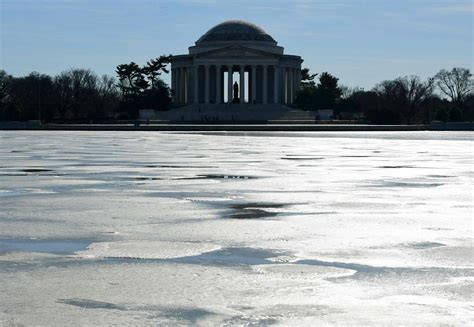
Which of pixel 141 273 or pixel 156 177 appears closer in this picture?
pixel 141 273

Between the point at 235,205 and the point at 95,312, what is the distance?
9625mm

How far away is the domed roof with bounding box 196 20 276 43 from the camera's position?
159000 mm

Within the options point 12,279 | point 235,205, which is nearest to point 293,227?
point 235,205

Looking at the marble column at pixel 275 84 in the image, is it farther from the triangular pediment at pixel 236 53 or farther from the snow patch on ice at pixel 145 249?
the snow patch on ice at pixel 145 249

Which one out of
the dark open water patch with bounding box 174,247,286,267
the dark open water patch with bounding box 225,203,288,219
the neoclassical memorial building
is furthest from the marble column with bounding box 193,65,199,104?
the dark open water patch with bounding box 174,247,286,267

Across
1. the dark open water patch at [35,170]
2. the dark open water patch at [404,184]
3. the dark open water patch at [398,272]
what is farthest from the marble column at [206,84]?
the dark open water patch at [398,272]

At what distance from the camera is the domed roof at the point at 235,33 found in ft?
522

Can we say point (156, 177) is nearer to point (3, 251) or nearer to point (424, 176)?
point (424, 176)

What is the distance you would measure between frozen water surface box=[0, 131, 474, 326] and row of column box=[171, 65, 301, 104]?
132524 mm

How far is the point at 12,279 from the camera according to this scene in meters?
10.3

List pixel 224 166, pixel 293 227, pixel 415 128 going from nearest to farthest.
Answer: pixel 293 227 → pixel 224 166 → pixel 415 128

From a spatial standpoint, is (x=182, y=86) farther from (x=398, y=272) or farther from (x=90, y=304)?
(x=90, y=304)

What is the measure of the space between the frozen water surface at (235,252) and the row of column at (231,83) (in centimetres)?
13252

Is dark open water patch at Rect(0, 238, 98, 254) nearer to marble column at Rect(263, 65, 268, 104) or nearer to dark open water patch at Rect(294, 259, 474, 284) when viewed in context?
dark open water patch at Rect(294, 259, 474, 284)
